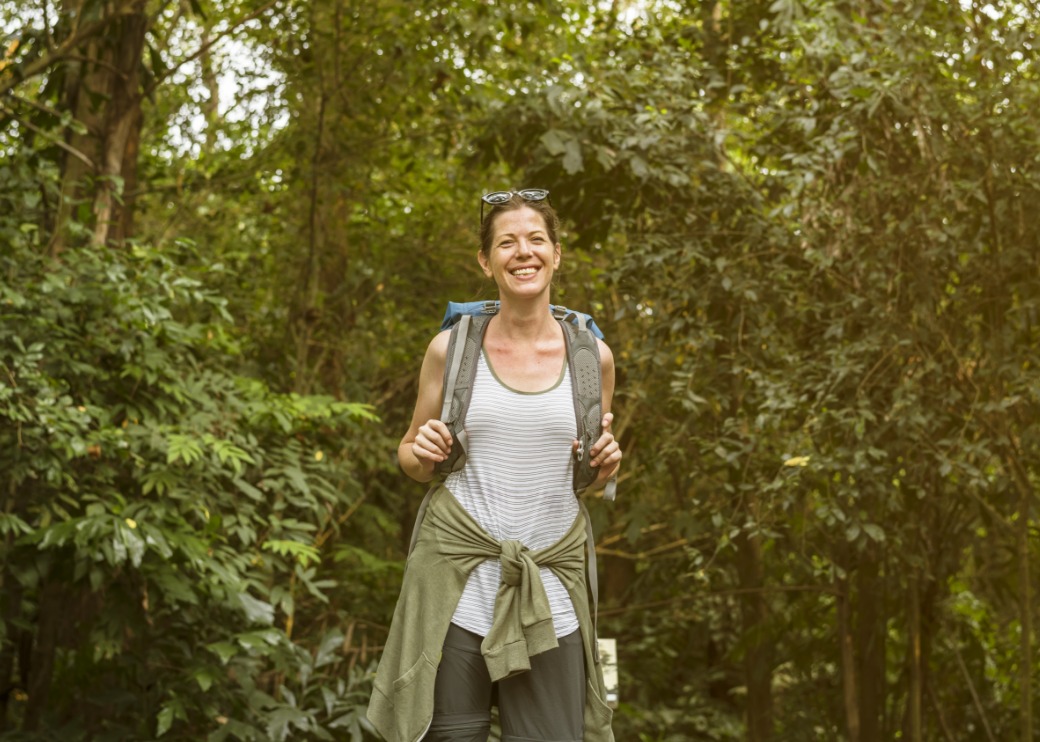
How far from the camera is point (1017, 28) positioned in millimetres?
4625

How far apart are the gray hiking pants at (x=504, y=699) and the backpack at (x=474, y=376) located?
1.12ft

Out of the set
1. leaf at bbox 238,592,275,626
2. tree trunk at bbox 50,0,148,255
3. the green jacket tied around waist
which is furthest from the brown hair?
tree trunk at bbox 50,0,148,255

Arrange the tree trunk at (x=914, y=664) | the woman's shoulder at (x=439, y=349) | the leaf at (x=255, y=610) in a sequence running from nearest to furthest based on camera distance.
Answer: the woman's shoulder at (x=439, y=349)
the leaf at (x=255, y=610)
the tree trunk at (x=914, y=664)

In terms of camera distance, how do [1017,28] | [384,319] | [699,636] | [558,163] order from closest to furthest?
[1017,28] → [558,163] → [384,319] → [699,636]

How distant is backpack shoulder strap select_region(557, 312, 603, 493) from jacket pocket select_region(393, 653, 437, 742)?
46 cm

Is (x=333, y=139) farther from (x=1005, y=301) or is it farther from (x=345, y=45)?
(x=1005, y=301)

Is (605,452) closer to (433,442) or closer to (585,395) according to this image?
(585,395)

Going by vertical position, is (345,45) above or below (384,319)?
above

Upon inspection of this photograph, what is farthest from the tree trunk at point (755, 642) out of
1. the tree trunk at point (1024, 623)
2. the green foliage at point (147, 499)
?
the green foliage at point (147, 499)

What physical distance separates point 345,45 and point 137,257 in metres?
2.46

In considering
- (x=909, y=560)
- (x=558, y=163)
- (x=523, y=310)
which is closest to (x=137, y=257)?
(x=558, y=163)

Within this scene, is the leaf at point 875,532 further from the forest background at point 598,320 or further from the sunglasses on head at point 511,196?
the sunglasses on head at point 511,196

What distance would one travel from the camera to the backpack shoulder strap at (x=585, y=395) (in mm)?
2320

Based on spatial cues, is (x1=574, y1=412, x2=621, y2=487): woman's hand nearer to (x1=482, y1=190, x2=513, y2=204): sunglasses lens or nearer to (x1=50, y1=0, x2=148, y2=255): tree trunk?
(x1=482, y1=190, x2=513, y2=204): sunglasses lens
